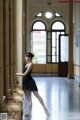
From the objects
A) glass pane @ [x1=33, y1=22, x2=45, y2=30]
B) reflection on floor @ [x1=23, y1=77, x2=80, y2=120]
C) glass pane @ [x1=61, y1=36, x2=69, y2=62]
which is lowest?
reflection on floor @ [x1=23, y1=77, x2=80, y2=120]

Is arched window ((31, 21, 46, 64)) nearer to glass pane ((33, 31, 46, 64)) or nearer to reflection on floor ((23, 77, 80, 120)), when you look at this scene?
glass pane ((33, 31, 46, 64))

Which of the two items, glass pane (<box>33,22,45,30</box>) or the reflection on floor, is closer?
Result: the reflection on floor

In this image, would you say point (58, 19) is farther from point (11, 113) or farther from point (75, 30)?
point (11, 113)

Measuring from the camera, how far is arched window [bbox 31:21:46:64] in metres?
27.3

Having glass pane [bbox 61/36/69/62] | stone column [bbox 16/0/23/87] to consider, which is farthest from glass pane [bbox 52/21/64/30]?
stone column [bbox 16/0/23/87]

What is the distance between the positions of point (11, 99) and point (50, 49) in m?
21.8

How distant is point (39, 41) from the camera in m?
27.9

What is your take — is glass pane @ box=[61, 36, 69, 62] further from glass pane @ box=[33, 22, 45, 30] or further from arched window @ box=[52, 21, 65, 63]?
glass pane @ box=[33, 22, 45, 30]

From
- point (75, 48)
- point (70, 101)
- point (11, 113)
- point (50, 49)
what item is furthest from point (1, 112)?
point (50, 49)

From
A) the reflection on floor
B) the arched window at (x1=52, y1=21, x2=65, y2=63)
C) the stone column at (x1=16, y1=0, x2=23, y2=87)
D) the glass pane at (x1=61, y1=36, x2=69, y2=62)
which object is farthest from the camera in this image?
the arched window at (x1=52, y1=21, x2=65, y2=63)

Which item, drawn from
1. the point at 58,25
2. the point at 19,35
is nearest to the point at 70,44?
the point at 58,25

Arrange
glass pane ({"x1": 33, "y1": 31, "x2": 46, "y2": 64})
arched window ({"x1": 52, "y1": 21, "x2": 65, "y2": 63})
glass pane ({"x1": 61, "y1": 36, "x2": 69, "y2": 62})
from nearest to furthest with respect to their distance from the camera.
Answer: glass pane ({"x1": 61, "y1": 36, "x2": 69, "y2": 62})
arched window ({"x1": 52, "y1": 21, "x2": 65, "y2": 63})
glass pane ({"x1": 33, "y1": 31, "x2": 46, "y2": 64})

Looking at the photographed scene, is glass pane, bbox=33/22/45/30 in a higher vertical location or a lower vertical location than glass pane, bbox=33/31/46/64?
higher

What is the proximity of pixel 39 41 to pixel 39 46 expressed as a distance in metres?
0.35
